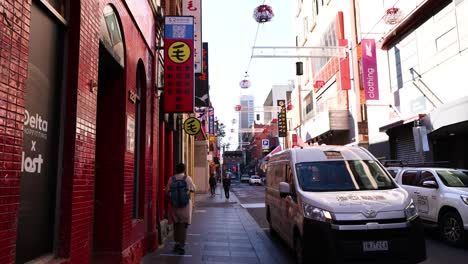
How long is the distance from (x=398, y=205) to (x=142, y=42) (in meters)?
5.82

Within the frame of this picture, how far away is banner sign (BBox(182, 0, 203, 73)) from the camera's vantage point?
15.0 metres

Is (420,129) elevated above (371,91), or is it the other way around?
(371,91)

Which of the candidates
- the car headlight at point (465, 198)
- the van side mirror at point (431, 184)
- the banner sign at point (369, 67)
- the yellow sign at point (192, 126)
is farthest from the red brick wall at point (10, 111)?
the banner sign at point (369, 67)

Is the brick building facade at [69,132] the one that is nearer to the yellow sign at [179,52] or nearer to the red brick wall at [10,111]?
the red brick wall at [10,111]

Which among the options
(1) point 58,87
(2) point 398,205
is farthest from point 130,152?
(2) point 398,205

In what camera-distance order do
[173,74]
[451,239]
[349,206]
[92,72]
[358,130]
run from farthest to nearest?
[358,130], [173,74], [451,239], [349,206], [92,72]

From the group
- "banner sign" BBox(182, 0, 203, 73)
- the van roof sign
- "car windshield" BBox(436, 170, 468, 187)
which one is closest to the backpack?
the van roof sign

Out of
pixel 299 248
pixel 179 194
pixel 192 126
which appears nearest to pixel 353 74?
pixel 192 126

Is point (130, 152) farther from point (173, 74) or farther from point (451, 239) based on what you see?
point (451, 239)

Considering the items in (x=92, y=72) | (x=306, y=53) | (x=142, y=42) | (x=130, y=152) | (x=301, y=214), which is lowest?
(x=301, y=214)

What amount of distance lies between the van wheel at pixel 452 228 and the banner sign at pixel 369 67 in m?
12.0

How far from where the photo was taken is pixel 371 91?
2142 cm

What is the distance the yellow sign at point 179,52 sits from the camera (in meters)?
10.9

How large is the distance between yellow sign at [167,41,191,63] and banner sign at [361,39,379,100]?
13.0m
